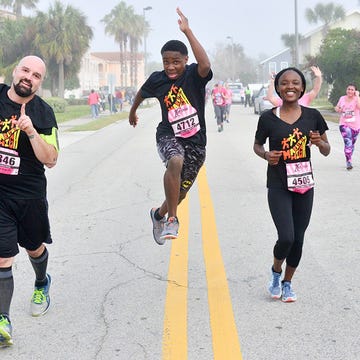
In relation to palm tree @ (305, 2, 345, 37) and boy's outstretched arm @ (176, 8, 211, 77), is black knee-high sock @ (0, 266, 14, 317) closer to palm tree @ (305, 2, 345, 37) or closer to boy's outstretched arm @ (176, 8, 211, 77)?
boy's outstretched arm @ (176, 8, 211, 77)

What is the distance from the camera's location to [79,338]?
4152 mm

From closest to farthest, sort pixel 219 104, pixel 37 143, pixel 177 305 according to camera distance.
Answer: pixel 37 143
pixel 177 305
pixel 219 104

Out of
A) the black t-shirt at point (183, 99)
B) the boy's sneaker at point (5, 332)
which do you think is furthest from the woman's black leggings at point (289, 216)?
the boy's sneaker at point (5, 332)

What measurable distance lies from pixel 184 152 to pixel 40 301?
5.45ft

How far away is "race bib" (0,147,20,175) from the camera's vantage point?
409cm

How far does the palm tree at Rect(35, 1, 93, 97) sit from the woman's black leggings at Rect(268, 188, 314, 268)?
49.9 m

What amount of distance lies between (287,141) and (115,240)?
2824 mm

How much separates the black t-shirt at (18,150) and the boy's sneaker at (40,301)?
80 cm

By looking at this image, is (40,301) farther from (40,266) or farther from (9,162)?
(9,162)

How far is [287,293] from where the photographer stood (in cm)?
484

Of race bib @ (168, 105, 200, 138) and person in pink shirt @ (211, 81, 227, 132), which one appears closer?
race bib @ (168, 105, 200, 138)

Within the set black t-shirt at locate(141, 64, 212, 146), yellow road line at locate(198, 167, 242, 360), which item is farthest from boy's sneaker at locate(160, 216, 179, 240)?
black t-shirt at locate(141, 64, 212, 146)

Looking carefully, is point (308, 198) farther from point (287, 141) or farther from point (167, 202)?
point (167, 202)

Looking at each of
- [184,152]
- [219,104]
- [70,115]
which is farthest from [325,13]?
[184,152]
